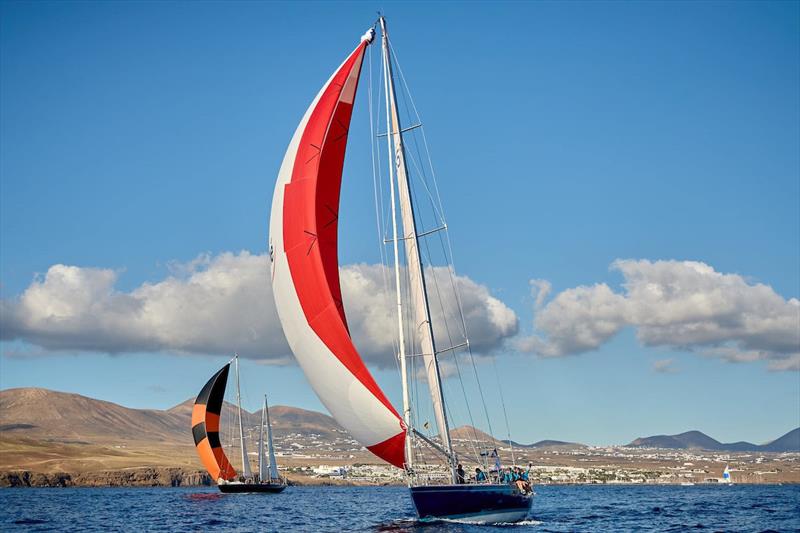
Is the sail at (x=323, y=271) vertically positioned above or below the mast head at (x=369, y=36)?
below

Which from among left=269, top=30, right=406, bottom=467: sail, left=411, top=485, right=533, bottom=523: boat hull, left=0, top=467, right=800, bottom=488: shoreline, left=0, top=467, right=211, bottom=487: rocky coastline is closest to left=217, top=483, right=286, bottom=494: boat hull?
left=0, top=467, right=800, bottom=488: shoreline

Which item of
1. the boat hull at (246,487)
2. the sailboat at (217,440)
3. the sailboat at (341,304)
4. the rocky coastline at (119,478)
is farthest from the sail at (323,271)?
the rocky coastline at (119,478)

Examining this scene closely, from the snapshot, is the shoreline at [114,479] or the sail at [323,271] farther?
the shoreline at [114,479]

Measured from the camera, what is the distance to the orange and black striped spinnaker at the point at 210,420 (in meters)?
84.1

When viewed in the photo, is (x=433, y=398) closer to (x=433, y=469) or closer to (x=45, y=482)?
(x=433, y=469)

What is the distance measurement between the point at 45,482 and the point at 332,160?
113 meters

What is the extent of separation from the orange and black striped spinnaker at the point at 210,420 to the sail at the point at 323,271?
167 ft

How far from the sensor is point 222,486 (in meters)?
89.8

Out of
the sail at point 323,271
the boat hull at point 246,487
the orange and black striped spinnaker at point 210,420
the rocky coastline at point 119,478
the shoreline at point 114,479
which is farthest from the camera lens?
the rocky coastline at point 119,478

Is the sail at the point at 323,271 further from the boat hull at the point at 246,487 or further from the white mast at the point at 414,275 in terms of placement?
the boat hull at the point at 246,487

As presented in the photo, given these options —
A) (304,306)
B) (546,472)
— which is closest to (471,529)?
(304,306)

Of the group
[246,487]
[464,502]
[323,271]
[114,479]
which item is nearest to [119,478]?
[114,479]

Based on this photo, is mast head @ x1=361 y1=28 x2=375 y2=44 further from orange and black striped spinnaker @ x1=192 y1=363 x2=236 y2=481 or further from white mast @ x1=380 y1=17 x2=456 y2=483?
orange and black striped spinnaker @ x1=192 y1=363 x2=236 y2=481

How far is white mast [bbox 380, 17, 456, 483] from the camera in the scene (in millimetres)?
36344
